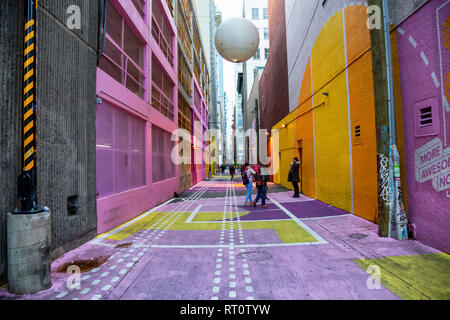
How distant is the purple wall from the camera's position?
446cm

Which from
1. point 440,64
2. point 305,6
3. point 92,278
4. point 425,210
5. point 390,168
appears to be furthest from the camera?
point 305,6

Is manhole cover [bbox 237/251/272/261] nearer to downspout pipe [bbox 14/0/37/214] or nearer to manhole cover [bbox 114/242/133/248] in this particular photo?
manhole cover [bbox 114/242/133/248]

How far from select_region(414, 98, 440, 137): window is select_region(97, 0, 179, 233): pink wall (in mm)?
7379

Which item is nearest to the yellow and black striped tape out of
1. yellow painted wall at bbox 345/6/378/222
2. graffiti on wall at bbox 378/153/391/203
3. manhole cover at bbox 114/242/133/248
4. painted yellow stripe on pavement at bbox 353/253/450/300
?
manhole cover at bbox 114/242/133/248

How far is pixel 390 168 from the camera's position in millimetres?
5445

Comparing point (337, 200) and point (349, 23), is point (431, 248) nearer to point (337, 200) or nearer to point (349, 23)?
point (337, 200)

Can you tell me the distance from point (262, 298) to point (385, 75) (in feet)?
17.5

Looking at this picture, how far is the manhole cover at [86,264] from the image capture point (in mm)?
4105

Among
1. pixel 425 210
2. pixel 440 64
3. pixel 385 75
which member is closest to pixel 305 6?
pixel 385 75

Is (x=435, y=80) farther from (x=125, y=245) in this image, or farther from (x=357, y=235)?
(x=125, y=245)

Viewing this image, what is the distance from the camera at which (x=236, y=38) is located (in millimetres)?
7738

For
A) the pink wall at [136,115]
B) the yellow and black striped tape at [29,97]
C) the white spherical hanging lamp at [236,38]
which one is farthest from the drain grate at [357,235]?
the yellow and black striped tape at [29,97]

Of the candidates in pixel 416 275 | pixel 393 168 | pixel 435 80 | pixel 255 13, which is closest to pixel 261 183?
pixel 393 168

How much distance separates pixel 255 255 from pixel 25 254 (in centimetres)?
354
